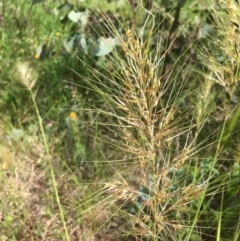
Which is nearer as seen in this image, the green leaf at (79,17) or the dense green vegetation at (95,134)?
the dense green vegetation at (95,134)

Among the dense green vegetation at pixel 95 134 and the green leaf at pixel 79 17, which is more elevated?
the green leaf at pixel 79 17

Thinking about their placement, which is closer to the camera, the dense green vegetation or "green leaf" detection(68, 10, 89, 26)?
the dense green vegetation

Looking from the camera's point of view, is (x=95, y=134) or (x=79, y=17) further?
(x=95, y=134)

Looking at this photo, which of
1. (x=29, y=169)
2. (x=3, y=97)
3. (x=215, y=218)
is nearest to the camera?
(x=215, y=218)

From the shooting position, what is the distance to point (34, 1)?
5.75 ft

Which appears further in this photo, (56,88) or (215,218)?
(56,88)

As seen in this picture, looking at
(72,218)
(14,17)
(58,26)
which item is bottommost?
(72,218)

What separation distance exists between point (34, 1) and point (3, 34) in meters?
0.67

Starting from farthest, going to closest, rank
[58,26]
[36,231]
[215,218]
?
1. [58,26]
2. [36,231]
3. [215,218]

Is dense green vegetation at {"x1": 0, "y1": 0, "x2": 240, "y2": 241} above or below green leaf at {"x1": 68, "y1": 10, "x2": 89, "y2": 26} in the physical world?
below

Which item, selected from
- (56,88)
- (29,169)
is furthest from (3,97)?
(29,169)

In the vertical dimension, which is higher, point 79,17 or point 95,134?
point 79,17

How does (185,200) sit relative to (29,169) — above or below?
above

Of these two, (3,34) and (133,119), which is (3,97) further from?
(133,119)
